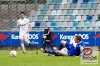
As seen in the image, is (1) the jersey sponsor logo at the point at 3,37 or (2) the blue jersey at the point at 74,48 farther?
(1) the jersey sponsor logo at the point at 3,37

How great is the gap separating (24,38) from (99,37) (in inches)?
294

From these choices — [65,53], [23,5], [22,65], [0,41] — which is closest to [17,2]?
[23,5]

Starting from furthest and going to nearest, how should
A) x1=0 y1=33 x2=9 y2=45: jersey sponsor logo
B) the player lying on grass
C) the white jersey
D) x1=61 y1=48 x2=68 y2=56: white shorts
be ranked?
1. x1=0 y1=33 x2=9 y2=45: jersey sponsor logo
2. the white jersey
3. x1=61 y1=48 x2=68 y2=56: white shorts
4. the player lying on grass

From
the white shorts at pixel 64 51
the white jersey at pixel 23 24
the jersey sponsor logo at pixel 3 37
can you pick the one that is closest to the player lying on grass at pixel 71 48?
the white shorts at pixel 64 51

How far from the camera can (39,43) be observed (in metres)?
36.9

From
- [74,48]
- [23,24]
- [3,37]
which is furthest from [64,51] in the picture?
[3,37]

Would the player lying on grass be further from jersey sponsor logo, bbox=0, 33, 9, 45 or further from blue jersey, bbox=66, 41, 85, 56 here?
jersey sponsor logo, bbox=0, 33, 9, 45

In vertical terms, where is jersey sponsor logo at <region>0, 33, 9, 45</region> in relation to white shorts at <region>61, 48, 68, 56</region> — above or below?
below

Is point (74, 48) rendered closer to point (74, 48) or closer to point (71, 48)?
point (74, 48)

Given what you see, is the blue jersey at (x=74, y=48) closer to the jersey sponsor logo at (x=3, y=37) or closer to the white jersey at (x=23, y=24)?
the white jersey at (x=23, y=24)

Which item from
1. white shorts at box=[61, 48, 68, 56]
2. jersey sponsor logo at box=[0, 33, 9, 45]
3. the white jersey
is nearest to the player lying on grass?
white shorts at box=[61, 48, 68, 56]

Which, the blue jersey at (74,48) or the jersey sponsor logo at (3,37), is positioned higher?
the blue jersey at (74,48)

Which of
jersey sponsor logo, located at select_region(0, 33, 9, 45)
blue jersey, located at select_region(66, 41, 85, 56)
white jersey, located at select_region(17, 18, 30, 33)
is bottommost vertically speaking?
jersey sponsor logo, located at select_region(0, 33, 9, 45)

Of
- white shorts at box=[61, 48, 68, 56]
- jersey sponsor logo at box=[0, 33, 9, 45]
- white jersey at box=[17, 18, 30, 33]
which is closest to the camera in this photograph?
white shorts at box=[61, 48, 68, 56]
